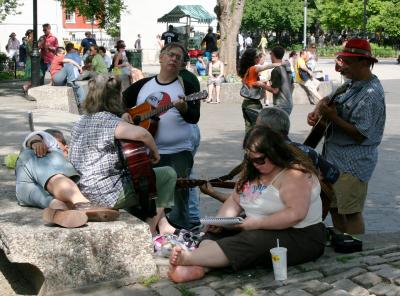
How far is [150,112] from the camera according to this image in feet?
19.9

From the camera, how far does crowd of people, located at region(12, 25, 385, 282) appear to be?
4.87 meters

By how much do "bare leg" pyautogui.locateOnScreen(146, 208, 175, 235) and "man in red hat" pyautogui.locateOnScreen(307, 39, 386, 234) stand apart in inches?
50.5

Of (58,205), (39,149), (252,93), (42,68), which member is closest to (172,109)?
(39,149)

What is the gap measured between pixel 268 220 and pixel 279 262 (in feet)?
1.00

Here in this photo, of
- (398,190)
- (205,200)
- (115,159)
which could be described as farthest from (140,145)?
(398,190)

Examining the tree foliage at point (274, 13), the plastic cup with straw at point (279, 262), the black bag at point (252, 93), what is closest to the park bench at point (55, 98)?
the black bag at point (252, 93)

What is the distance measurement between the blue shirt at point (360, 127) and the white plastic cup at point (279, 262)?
1.27 m

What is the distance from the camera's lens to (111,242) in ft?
15.9

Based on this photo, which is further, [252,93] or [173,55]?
[252,93]

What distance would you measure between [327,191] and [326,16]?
184ft

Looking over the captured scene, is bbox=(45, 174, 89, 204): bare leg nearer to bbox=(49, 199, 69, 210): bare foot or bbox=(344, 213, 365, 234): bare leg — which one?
bbox=(49, 199, 69, 210): bare foot

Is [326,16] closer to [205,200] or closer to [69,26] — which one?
[69,26]

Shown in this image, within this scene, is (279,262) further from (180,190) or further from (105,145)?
(180,190)

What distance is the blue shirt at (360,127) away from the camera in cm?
557
